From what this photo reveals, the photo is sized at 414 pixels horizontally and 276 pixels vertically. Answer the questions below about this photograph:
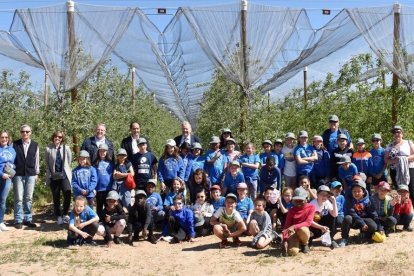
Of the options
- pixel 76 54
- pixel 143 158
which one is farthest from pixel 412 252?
pixel 76 54

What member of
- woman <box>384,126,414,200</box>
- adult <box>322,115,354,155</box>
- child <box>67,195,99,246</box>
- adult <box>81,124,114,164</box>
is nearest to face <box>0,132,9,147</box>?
adult <box>81,124,114,164</box>

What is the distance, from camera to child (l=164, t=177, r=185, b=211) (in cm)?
719

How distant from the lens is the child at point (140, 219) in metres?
6.90

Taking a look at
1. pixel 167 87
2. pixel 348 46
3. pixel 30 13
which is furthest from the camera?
pixel 167 87

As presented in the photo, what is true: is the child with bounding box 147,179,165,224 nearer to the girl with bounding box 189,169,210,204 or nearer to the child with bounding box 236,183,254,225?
the girl with bounding box 189,169,210,204

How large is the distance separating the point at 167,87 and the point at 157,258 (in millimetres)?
10854

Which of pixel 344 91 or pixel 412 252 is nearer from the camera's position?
pixel 412 252

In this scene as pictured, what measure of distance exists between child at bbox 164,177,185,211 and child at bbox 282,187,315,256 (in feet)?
5.63

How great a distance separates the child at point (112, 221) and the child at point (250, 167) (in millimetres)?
1926

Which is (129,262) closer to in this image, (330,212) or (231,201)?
(231,201)

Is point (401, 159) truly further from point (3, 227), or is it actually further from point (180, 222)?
point (3, 227)

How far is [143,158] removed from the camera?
7363 millimetres

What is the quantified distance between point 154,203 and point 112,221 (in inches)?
25.7

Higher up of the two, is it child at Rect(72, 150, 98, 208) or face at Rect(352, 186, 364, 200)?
child at Rect(72, 150, 98, 208)
